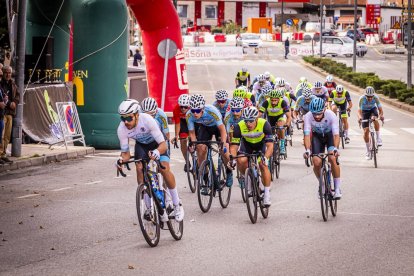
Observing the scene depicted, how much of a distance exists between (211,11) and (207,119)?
129 m

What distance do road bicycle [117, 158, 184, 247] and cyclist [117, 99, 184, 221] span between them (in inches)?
2.9

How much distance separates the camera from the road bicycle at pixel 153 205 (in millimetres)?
11984

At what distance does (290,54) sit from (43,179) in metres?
67.6

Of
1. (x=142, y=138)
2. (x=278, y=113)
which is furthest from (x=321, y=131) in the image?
(x=278, y=113)

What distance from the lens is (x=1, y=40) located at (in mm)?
36125

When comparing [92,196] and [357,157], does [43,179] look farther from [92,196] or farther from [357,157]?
[357,157]

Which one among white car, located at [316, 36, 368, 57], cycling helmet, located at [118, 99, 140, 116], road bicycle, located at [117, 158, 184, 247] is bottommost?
road bicycle, located at [117, 158, 184, 247]

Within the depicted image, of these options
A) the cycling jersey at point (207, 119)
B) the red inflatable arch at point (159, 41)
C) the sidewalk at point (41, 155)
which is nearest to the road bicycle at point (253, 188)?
the cycling jersey at point (207, 119)

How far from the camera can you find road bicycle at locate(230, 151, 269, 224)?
1433 centimetres

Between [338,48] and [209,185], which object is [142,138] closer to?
[209,185]

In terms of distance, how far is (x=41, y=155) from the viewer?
2353 cm

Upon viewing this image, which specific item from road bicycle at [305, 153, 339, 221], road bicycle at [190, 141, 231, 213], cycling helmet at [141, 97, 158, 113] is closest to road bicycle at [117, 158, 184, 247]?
cycling helmet at [141, 97, 158, 113]

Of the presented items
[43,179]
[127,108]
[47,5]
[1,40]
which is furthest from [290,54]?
[127,108]

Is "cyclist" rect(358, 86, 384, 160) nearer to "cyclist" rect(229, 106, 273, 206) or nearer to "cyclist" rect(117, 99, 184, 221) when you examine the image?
"cyclist" rect(229, 106, 273, 206)
